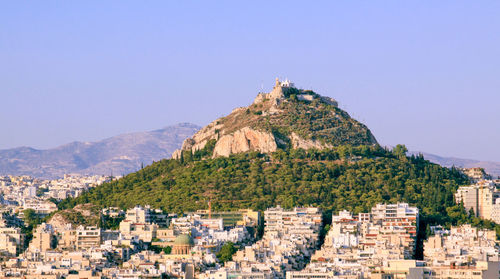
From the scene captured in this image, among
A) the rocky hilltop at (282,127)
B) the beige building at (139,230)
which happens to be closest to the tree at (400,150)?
the rocky hilltop at (282,127)

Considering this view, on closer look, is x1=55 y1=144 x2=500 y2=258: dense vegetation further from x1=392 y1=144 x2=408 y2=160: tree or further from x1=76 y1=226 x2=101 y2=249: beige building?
x1=76 y1=226 x2=101 y2=249: beige building

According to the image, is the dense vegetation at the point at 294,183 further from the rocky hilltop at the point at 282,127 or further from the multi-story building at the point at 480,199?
the rocky hilltop at the point at 282,127

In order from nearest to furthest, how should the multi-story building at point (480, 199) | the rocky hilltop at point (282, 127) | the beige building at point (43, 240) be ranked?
the beige building at point (43, 240), the multi-story building at point (480, 199), the rocky hilltop at point (282, 127)

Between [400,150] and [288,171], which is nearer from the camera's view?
[288,171]

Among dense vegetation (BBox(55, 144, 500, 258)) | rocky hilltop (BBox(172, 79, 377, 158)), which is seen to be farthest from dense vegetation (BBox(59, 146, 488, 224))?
rocky hilltop (BBox(172, 79, 377, 158))

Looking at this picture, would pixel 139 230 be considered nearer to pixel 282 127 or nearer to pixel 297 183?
pixel 297 183

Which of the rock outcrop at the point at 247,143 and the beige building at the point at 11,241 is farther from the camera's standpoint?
the rock outcrop at the point at 247,143

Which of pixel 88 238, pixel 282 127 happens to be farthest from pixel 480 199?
pixel 88 238

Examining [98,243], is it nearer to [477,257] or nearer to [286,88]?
[477,257]

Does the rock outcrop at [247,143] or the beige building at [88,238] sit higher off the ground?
the rock outcrop at [247,143]
